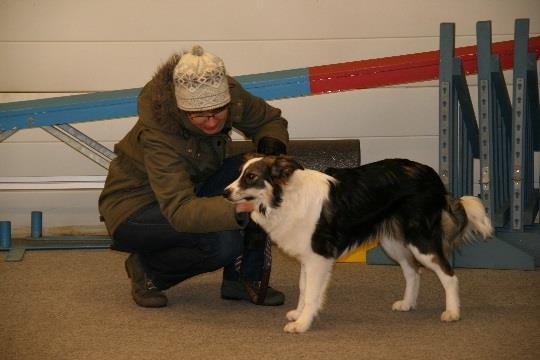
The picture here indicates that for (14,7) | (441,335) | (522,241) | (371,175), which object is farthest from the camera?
(14,7)

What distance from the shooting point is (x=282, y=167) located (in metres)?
3.36

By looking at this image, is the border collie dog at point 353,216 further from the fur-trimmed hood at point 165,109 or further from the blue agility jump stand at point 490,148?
the blue agility jump stand at point 490,148

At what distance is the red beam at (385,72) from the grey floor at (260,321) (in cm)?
108

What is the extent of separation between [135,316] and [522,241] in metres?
2.25

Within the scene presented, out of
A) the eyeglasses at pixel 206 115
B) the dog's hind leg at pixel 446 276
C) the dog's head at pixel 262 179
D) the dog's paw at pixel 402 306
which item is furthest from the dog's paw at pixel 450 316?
the eyeglasses at pixel 206 115

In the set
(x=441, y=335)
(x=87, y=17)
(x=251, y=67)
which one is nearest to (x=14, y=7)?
(x=87, y=17)

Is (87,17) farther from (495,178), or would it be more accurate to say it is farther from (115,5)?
(495,178)

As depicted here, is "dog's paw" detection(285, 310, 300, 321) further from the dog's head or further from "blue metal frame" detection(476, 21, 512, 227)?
"blue metal frame" detection(476, 21, 512, 227)

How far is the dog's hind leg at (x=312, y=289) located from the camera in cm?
344

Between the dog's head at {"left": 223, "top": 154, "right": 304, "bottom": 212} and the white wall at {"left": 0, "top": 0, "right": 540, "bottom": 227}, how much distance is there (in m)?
2.70

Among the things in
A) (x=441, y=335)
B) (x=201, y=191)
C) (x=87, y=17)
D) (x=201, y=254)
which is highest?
(x=87, y=17)

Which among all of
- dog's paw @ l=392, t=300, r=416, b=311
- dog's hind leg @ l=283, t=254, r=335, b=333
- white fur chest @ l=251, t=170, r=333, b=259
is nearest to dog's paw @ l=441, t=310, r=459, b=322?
dog's paw @ l=392, t=300, r=416, b=311

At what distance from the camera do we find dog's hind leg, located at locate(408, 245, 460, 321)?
361cm

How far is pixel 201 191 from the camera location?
3875mm
